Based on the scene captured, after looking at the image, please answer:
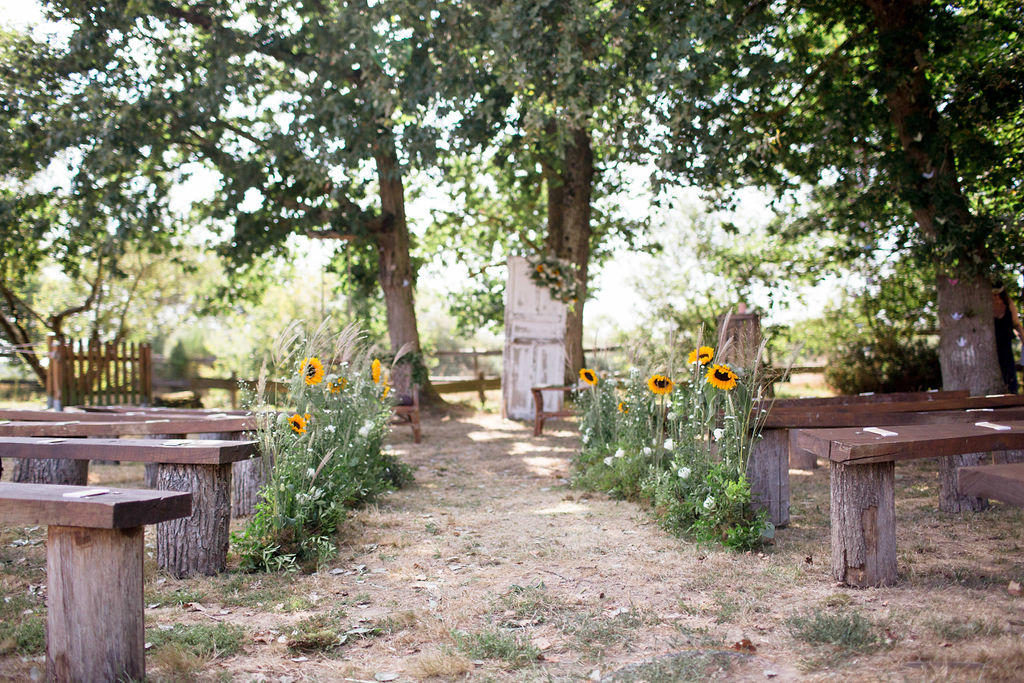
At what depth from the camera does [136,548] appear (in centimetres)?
245

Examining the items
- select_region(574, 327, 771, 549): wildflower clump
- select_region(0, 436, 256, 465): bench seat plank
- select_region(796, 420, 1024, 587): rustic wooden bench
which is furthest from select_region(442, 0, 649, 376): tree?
select_region(0, 436, 256, 465): bench seat plank

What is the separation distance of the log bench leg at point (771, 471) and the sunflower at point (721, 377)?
1.55 ft

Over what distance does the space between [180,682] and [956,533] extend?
3901 mm

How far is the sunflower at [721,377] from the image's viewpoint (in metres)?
4.09

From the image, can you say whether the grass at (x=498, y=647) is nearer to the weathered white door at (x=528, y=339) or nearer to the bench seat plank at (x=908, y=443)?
the bench seat plank at (x=908, y=443)

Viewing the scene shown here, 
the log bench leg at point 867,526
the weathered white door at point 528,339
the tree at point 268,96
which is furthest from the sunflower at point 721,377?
the weathered white door at point 528,339

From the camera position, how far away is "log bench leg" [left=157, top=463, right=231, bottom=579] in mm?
3688

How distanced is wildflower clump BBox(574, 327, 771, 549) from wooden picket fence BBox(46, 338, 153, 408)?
740cm

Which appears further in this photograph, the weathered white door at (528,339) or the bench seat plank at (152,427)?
the weathered white door at (528,339)

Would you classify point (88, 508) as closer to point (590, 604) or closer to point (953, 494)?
point (590, 604)

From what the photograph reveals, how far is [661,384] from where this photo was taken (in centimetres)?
491

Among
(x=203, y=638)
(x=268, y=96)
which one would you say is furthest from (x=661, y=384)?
(x=268, y=96)

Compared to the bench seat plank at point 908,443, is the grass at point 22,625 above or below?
below

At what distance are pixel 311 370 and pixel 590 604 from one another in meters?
2.27
